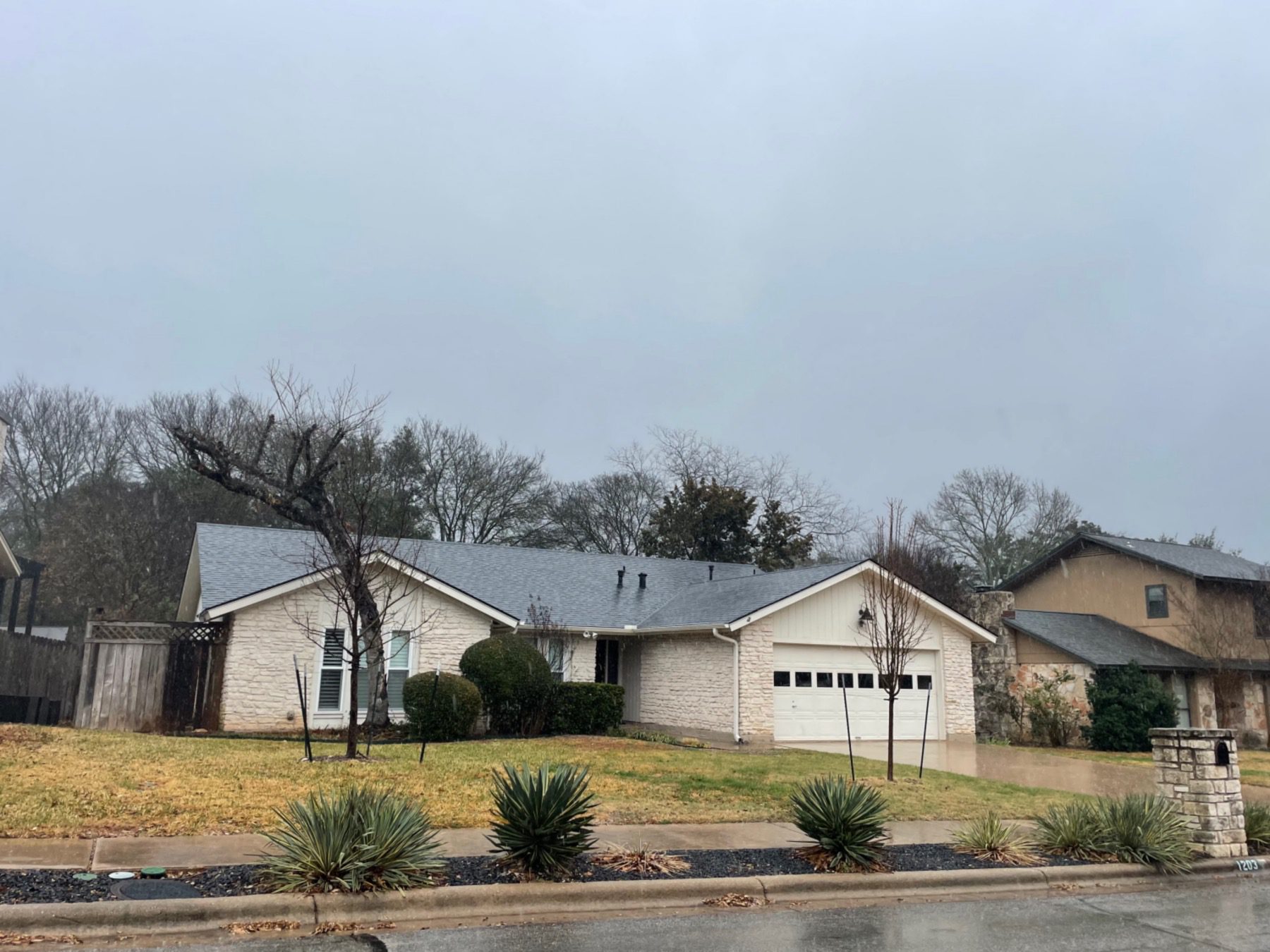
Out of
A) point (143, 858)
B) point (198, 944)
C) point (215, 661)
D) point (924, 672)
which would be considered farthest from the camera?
point (924, 672)

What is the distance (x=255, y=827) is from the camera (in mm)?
8711

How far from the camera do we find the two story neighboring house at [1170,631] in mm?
25422

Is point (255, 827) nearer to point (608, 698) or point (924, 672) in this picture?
point (608, 698)

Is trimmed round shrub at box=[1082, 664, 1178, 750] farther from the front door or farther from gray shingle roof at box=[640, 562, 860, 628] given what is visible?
the front door

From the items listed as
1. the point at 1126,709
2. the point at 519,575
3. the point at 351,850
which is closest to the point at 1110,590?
the point at 1126,709

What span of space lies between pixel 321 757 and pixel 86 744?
339 cm

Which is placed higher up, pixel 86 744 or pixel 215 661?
pixel 215 661

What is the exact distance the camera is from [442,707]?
58.4 ft

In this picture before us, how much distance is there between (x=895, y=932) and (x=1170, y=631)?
24.1 m

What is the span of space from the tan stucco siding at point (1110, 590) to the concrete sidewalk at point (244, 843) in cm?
1995

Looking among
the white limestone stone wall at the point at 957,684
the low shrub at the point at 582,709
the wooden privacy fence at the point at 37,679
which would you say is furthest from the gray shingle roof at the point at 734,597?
the wooden privacy fence at the point at 37,679

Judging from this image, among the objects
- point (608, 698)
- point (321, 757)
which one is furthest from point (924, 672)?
point (321, 757)

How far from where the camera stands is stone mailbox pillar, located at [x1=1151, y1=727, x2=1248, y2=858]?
10023 mm

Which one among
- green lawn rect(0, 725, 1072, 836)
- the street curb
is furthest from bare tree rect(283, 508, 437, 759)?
the street curb
